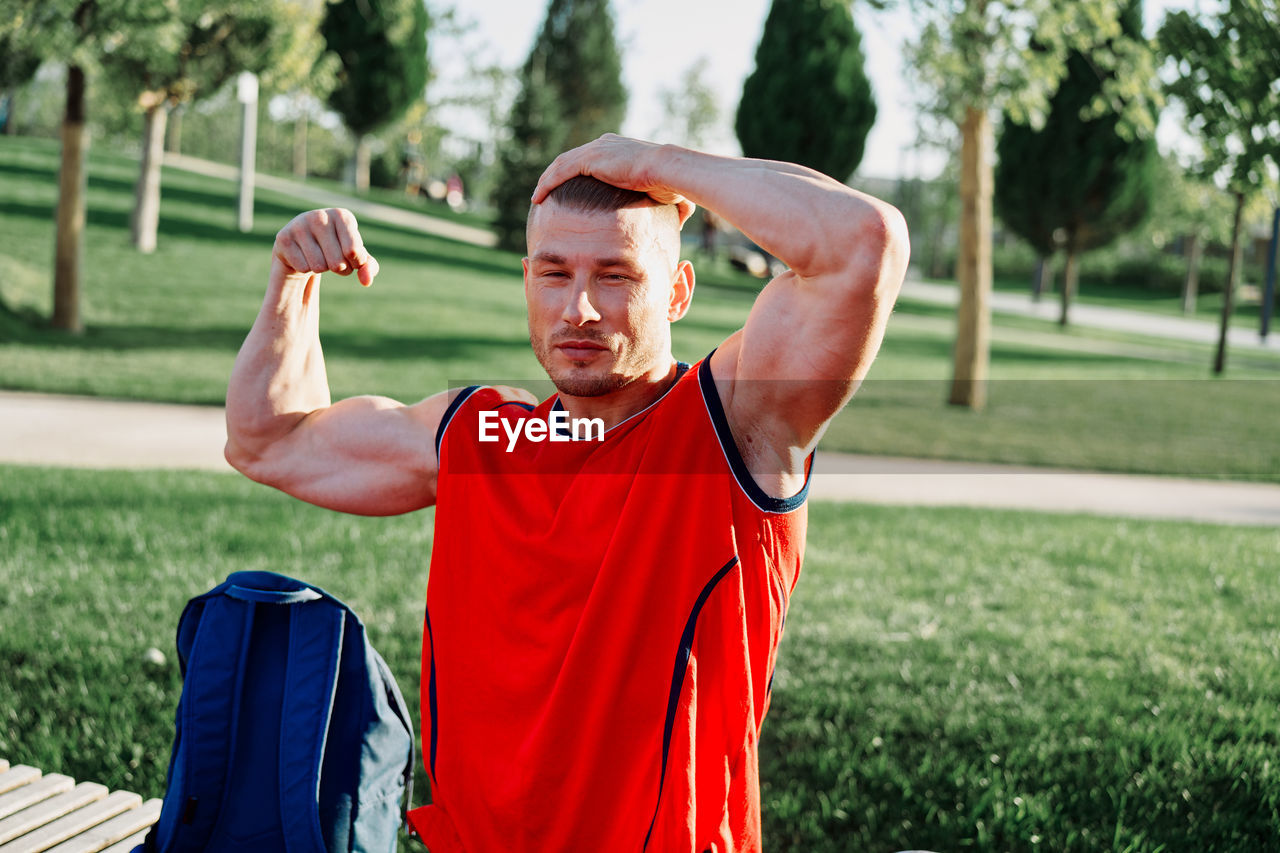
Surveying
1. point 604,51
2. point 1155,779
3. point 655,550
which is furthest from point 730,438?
point 604,51

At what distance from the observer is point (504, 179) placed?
27.7 metres

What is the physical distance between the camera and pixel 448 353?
14484 mm

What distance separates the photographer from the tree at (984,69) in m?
11.6

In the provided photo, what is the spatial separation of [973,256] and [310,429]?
479 inches

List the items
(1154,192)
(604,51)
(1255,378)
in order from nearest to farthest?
(1255,378) < (1154,192) < (604,51)

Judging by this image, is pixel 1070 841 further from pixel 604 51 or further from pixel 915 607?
pixel 604 51

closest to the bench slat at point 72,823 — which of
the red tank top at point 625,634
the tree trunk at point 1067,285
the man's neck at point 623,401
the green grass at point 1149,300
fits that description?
the red tank top at point 625,634

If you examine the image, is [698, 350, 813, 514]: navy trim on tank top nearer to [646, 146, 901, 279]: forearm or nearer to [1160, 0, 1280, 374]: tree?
[646, 146, 901, 279]: forearm

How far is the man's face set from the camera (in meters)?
1.84

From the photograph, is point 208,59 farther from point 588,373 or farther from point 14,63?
point 588,373

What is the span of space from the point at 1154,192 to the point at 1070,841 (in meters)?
30.5

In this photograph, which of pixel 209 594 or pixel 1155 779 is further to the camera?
pixel 1155 779

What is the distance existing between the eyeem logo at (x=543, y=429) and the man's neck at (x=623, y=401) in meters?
0.01

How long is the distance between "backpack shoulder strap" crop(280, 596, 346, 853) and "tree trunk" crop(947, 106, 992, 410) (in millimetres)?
11930
